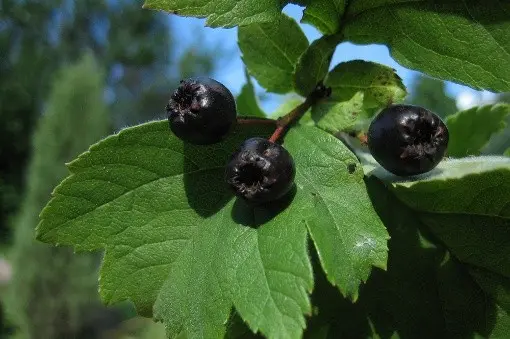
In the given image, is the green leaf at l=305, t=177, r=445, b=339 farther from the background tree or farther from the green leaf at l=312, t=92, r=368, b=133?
the background tree

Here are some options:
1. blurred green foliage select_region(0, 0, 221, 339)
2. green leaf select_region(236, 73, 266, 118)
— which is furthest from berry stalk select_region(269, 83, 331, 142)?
blurred green foliage select_region(0, 0, 221, 339)

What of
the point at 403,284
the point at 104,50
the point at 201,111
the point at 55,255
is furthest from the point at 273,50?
the point at 104,50

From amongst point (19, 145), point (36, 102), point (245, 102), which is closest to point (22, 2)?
point (36, 102)

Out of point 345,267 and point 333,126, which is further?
point 333,126

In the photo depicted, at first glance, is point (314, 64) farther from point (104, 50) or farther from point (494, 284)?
point (104, 50)

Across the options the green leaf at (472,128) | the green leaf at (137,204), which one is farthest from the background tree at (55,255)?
the green leaf at (137,204)

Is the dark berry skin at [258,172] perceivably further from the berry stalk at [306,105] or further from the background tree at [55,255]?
the background tree at [55,255]

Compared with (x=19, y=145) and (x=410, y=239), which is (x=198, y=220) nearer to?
(x=410, y=239)
